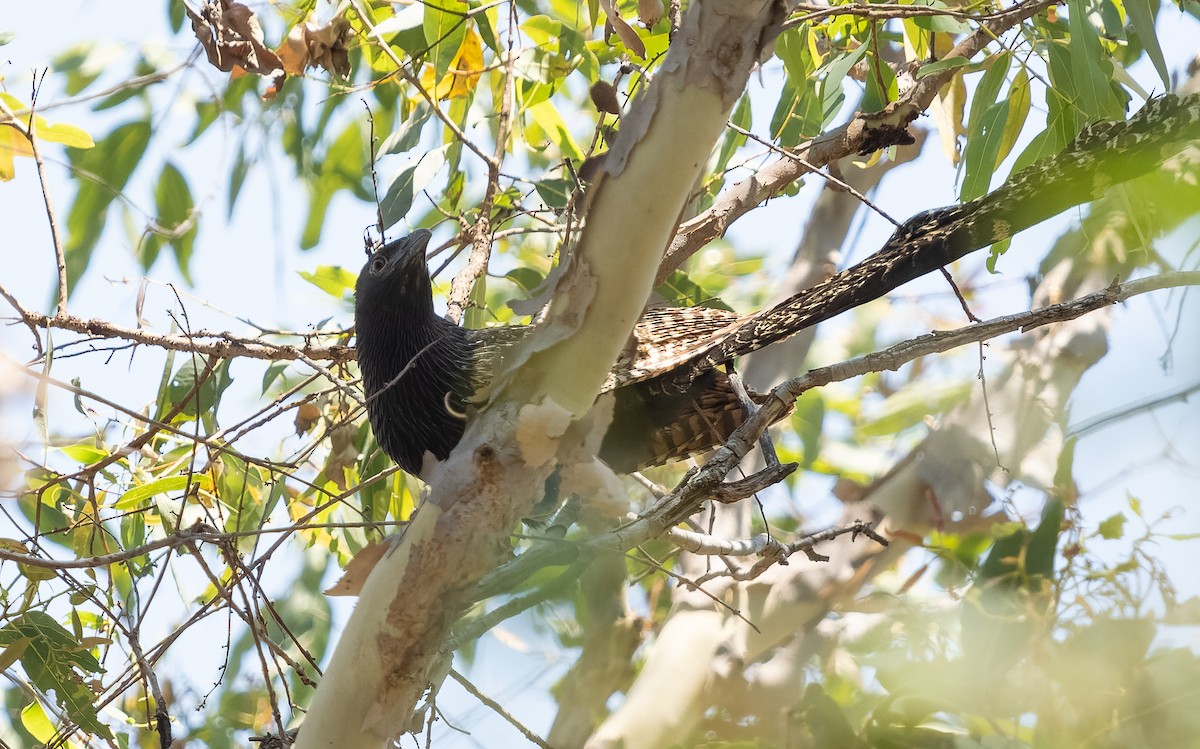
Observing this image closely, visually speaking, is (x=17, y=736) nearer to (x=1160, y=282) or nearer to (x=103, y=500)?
(x=103, y=500)

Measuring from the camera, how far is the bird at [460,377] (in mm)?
2553

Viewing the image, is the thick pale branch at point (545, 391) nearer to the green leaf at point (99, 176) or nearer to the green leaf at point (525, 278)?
the green leaf at point (525, 278)

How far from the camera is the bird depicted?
2553mm

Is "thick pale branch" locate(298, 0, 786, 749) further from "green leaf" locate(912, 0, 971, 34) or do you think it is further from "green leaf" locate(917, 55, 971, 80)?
"green leaf" locate(912, 0, 971, 34)

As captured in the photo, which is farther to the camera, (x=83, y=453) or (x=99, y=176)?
(x=99, y=176)

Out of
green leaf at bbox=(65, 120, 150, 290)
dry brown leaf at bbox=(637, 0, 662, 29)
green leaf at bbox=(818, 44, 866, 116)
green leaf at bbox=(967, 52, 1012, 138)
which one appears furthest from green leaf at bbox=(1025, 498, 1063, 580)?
green leaf at bbox=(65, 120, 150, 290)

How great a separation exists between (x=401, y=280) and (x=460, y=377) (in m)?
0.37

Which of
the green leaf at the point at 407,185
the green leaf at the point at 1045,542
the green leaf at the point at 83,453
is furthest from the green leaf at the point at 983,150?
the green leaf at the point at 83,453

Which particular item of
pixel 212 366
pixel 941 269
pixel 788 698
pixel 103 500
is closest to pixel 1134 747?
pixel 788 698

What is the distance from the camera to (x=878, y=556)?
2.83 metres

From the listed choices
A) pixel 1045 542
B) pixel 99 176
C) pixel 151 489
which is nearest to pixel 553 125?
pixel 99 176

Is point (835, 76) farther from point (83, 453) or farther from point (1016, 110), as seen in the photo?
point (83, 453)

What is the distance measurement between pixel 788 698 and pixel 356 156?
314 cm

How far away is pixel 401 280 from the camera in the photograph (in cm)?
285
